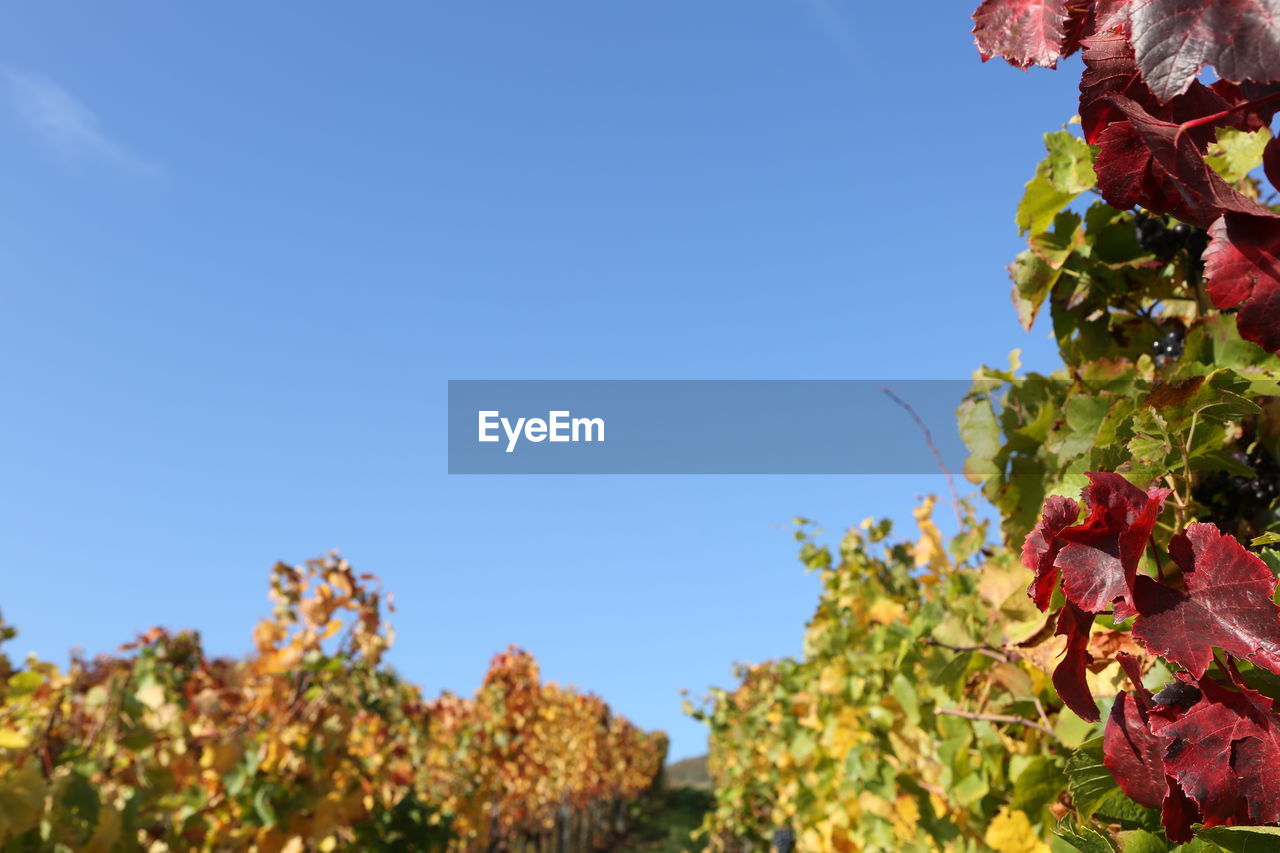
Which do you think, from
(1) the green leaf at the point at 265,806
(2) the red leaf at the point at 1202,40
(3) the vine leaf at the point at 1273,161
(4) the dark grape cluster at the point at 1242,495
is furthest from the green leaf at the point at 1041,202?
(1) the green leaf at the point at 265,806

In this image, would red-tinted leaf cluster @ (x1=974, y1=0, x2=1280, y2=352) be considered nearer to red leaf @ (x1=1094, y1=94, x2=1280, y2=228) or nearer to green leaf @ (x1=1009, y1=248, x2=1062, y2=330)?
red leaf @ (x1=1094, y1=94, x2=1280, y2=228)

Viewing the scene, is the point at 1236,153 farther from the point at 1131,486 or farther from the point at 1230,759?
the point at 1230,759

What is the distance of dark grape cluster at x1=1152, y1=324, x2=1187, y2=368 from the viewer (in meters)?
Result: 1.55

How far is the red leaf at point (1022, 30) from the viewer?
814mm

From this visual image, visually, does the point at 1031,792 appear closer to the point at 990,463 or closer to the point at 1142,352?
the point at 990,463

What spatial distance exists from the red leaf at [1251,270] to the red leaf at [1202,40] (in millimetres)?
148

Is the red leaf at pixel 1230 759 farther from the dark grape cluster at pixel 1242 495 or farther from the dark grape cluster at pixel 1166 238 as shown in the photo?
the dark grape cluster at pixel 1166 238

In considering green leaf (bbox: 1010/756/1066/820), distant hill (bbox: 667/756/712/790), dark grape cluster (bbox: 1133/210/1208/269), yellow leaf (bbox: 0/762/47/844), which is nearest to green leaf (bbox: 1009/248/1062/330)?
dark grape cluster (bbox: 1133/210/1208/269)

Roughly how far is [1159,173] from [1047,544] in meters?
0.34

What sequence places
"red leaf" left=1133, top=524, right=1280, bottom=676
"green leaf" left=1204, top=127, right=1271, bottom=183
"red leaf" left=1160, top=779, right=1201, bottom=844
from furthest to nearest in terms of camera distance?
1. "green leaf" left=1204, top=127, right=1271, bottom=183
2. "red leaf" left=1160, top=779, right=1201, bottom=844
3. "red leaf" left=1133, top=524, right=1280, bottom=676

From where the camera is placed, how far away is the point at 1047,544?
0.81m

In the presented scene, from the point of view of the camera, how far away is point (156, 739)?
359cm

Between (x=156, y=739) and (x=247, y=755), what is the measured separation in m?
0.74

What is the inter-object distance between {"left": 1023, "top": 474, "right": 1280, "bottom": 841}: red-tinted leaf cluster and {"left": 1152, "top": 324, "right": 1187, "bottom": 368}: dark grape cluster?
868 mm
